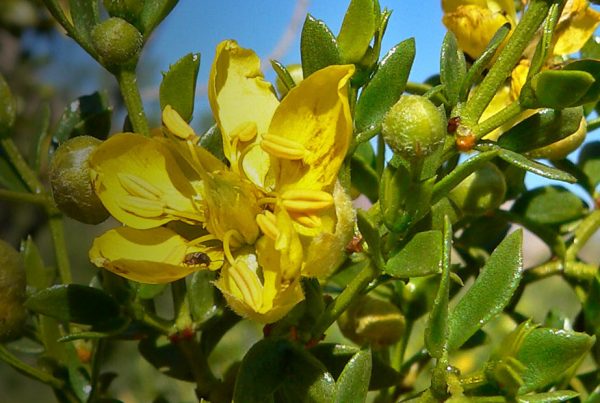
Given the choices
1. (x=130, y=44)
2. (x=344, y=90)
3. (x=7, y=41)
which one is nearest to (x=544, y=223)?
(x=344, y=90)

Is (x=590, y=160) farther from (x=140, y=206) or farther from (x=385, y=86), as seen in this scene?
(x=140, y=206)

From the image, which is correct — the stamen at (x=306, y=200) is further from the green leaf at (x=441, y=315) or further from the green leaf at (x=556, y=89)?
the green leaf at (x=556, y=89)

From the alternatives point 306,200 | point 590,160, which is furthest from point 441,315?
point 590,160

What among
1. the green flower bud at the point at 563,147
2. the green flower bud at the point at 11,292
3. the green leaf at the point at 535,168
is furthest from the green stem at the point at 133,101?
the green flower bud at the point at 563,147

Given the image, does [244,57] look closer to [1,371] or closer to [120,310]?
[120,310]

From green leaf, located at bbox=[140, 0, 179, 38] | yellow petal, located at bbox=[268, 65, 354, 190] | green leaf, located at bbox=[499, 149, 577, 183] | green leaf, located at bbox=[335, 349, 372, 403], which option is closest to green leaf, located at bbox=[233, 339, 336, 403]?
green leaf, located at bbox=[335, 349, 372, 403]
